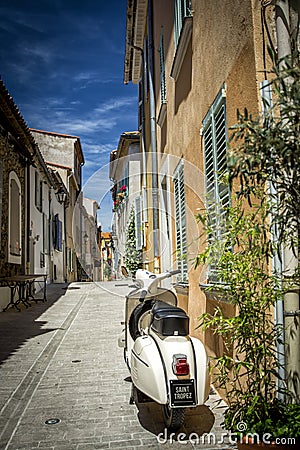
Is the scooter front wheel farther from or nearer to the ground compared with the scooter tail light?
nearer to the ground

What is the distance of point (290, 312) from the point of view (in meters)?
3.08

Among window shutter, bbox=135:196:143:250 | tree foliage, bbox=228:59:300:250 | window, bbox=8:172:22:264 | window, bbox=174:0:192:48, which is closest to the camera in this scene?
tree foliage, bbox=228:59:300:250

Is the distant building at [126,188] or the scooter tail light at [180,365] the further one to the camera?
the distant building at [126,188]

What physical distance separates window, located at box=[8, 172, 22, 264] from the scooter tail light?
1062cm

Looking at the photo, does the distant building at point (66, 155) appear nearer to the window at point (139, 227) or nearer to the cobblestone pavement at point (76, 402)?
the window at point (139, 227)

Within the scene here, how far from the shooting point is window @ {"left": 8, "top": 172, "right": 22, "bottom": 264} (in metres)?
13.6

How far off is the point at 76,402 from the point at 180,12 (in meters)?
5.15

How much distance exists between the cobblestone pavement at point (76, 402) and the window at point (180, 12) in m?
3.55

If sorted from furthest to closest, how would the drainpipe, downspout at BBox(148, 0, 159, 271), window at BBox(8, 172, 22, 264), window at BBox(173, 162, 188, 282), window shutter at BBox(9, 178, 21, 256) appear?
window shutter at BBox(9, 178, 21, 256) → window at BBox(8, 172, 22, 264) → downspout at BBox(148, 0, 159, 271) → window at BBox(173, 162, 188, 282) → the drainpipe

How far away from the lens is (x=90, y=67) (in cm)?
1283

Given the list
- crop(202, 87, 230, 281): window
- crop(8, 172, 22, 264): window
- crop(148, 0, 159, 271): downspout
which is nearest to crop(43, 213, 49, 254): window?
crop(8, 172, 22, 264): window

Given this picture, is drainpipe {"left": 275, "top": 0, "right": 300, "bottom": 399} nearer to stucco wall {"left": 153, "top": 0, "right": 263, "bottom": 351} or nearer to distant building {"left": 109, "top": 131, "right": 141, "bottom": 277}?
stucco wall {"left": 153, "top": 0, "right": 263, "bottom": 351}

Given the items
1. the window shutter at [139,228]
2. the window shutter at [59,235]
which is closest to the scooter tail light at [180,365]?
the window shutter at [139,228]

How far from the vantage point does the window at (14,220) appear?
44.8 feet
